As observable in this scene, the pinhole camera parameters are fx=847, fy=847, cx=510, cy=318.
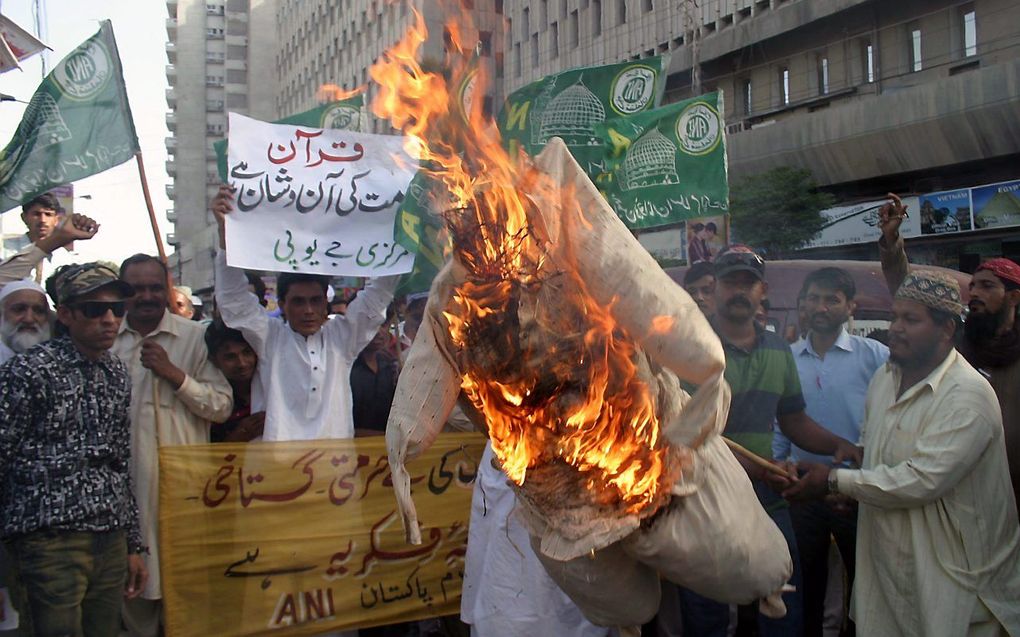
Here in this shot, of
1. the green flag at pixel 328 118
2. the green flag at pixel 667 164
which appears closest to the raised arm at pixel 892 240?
the green flag at pixel 667 164

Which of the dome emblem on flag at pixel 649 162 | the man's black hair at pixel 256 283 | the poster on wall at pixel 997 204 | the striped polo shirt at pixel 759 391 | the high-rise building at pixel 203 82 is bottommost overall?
the striped polo shirt at pixel 759 391

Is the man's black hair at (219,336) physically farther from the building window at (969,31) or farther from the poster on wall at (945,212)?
the building window at (969,31)

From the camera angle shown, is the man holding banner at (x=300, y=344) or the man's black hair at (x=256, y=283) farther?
the man's black hair at (x=256, y=283)

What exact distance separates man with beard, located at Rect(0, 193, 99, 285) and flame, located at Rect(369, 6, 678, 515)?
10.1 feet

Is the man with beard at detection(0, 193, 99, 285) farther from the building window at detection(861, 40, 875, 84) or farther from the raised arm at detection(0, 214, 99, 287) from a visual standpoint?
the building window at detection(861, 40, 875, 84)

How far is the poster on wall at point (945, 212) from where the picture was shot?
17625mm

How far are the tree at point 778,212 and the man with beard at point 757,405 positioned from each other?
50.8ft

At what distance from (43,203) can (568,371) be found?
14.6 ft

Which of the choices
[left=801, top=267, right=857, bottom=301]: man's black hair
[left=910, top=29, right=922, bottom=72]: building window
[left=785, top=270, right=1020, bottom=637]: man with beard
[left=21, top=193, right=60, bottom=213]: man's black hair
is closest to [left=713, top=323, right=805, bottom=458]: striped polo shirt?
[left=785, top=270, right=1020, bottom=637]: man with beard

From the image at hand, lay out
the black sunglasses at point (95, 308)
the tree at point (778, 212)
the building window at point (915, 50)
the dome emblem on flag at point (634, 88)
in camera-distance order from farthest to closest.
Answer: the building window at point (915, 50)
the tree at point (778, 212)
the dome emblem on flag at point (634, 88)
the black sunglasses at point (95, 308)

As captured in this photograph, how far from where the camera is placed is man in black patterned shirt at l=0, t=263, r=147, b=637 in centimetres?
368

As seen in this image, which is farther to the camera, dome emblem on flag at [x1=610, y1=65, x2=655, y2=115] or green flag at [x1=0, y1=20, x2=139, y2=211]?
dome emblem on flag at [x1=610, y1=65, x2=655, y2=115]

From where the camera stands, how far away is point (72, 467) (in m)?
3.77

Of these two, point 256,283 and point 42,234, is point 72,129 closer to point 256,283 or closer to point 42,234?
point 42,234
